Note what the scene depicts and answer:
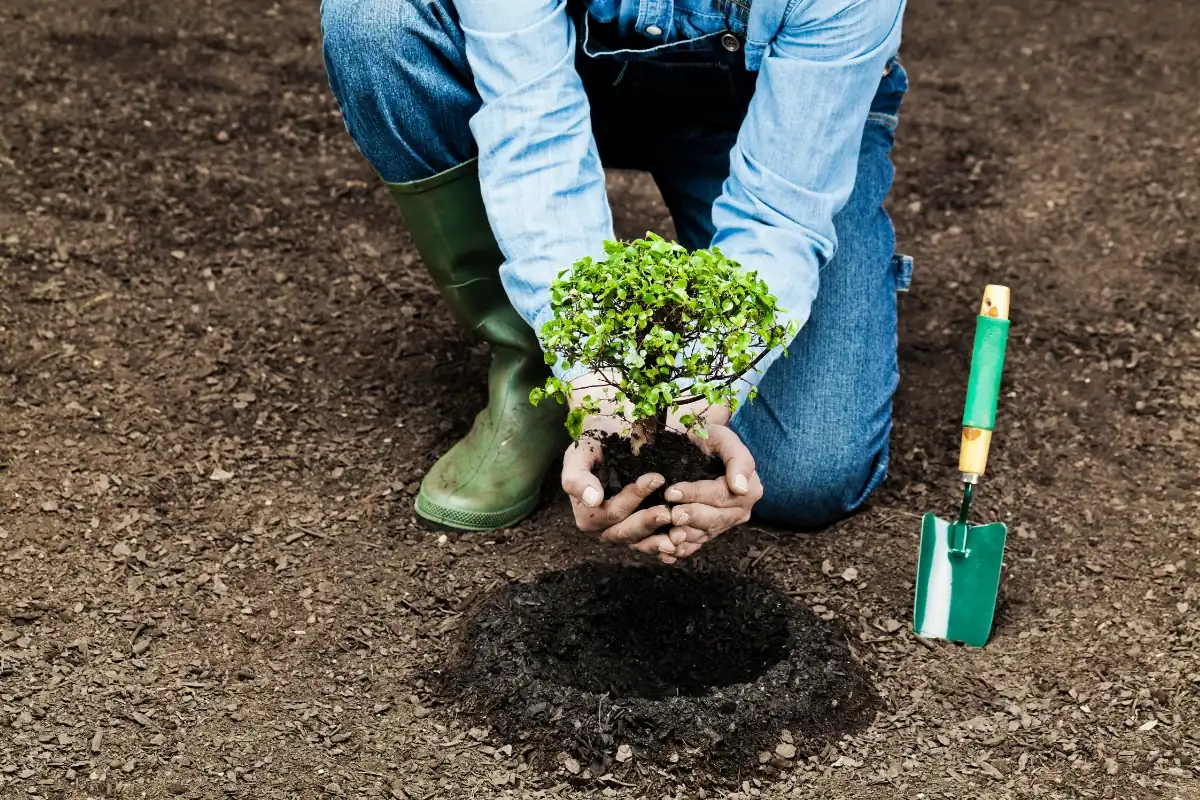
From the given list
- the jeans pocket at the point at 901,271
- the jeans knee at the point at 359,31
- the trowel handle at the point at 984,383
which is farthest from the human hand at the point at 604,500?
the jeans pocket at the point at 901,271

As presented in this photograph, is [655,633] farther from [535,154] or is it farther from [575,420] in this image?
[535,154]

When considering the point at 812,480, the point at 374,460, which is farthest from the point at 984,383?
the point at 374,460

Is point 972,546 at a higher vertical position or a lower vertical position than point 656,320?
lower

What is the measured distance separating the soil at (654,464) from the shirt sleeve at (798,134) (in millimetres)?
161

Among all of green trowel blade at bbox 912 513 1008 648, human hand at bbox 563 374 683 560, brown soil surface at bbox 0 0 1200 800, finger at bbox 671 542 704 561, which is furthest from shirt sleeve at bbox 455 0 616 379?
green trowel blade at bbox 912 513 1008 648

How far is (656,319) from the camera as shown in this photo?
1.69 m

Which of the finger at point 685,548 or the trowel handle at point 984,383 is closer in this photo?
the finger at point 685,548

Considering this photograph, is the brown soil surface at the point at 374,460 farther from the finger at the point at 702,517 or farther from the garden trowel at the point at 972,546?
the finger at the point at 702,517

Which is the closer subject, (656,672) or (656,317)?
(656,317)

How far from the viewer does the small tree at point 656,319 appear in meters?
1.65

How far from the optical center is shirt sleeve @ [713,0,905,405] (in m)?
2.01

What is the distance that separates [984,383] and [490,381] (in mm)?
902

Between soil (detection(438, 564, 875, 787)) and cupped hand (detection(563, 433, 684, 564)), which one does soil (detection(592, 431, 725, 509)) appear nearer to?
cupped hand (detection(563, 433, 684, 564))

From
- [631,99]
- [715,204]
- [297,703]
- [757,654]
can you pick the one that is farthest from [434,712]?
[631,99]
